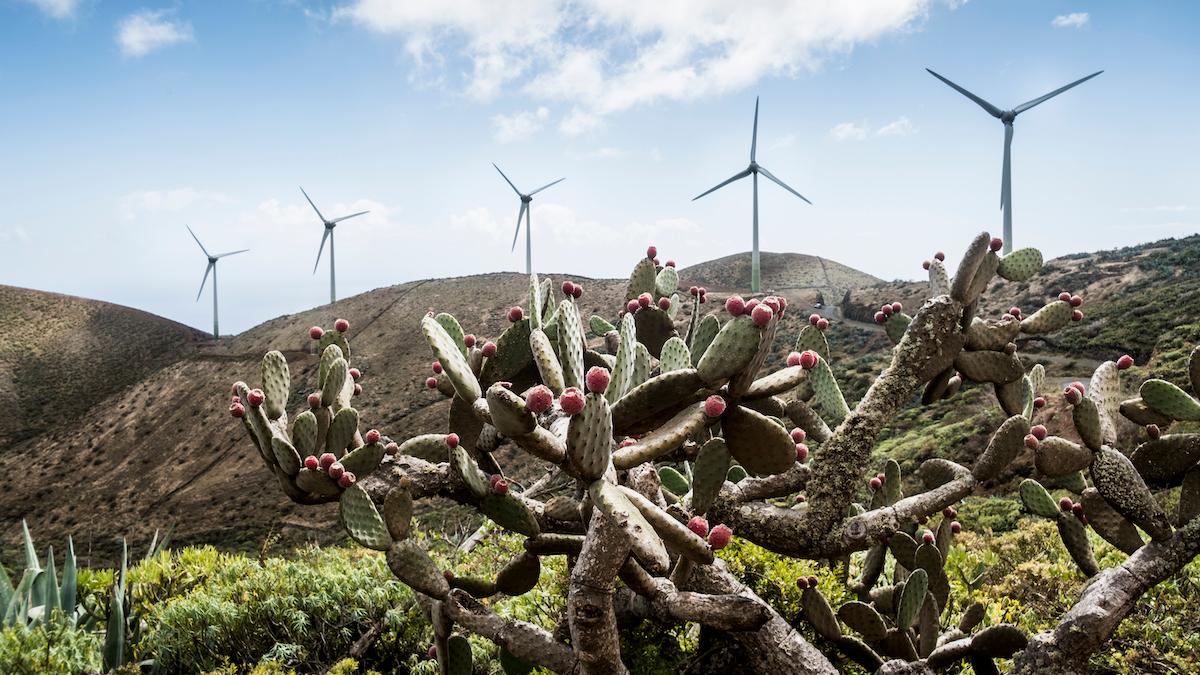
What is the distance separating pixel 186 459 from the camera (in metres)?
39.4

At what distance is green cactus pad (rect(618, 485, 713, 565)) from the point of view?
271 centimetres

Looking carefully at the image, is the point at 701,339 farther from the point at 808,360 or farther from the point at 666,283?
the point at 666,283

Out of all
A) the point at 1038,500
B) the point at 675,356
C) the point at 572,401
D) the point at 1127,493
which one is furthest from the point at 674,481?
the point at 572,401

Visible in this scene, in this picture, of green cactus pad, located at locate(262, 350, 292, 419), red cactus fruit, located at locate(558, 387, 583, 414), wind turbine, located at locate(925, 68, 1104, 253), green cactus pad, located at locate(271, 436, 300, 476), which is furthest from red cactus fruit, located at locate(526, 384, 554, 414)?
wind turbine, located at locate(925, 68, 1104, 253)

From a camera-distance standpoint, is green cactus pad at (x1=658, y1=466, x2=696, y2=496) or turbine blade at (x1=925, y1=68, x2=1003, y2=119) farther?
turbine blade at (x1=925, y1=68, x2=1003, y2=119)

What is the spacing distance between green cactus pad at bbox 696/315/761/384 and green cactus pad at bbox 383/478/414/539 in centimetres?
161

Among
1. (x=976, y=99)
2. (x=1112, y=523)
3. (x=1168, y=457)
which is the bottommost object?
(x=1112, y=523)

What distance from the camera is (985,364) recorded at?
4301 mm

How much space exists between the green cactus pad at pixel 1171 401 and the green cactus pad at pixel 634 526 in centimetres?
320

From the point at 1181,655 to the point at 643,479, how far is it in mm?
3984

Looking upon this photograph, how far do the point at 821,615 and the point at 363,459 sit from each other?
2.55m

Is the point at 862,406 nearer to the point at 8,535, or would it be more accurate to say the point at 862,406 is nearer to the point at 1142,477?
the point at 1142,477

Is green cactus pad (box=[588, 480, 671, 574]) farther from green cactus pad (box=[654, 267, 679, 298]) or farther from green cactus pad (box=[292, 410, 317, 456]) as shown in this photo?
green cactus pad (box=[654, 267, 679, 298])

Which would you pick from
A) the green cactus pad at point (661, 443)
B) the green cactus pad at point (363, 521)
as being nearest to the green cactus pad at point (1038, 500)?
the green cactus pad at point (661, 443)
